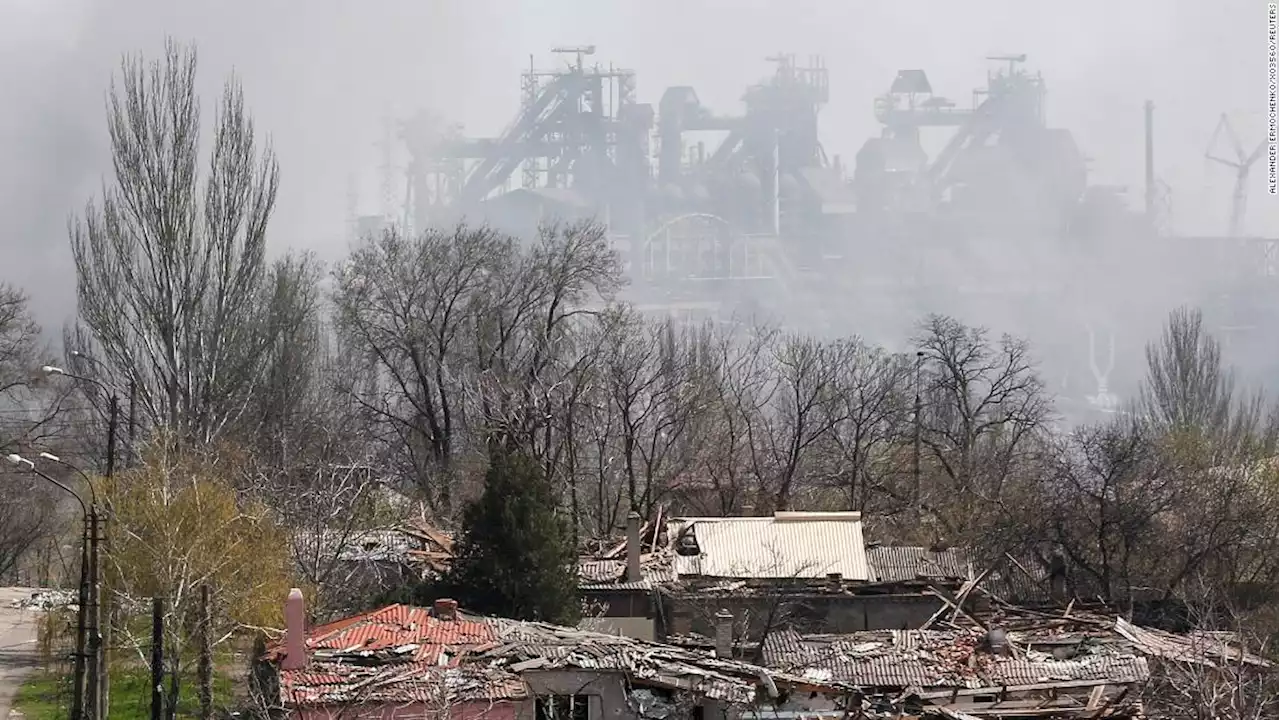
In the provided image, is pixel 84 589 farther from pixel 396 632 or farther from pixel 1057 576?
pixel 1057 576

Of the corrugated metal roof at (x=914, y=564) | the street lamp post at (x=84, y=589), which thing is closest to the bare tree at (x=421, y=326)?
the corrugated metal roof at (x=914, y=564)

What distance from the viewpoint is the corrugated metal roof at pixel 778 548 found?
92.6 feet

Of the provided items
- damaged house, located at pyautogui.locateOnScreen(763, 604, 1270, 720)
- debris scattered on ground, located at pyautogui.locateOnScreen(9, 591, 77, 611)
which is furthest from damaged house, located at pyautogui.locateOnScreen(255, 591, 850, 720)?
debris scattered on ground, located at pyautogui.locateOnScreen(9, 591, 77, 611)

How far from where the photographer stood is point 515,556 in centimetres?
2447

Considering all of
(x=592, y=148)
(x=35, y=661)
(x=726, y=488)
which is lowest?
(x=35, y=661)

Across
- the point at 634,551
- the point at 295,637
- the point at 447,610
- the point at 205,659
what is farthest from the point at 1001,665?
the point at 205,659

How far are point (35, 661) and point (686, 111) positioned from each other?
99734 millimetres

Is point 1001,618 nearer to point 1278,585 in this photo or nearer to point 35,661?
point 1278,585

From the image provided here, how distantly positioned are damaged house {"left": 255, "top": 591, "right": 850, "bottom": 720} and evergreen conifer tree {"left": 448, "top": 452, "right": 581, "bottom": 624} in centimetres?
402

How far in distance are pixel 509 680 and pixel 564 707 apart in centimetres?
78

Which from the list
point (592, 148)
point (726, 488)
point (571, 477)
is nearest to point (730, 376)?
point (726, 488)

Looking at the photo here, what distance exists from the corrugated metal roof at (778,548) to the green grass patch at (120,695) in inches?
352

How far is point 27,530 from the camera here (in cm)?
4612

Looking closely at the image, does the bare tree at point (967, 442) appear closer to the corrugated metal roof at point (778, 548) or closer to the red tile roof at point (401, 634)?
the corrugated metal roof at point (778, 548)
